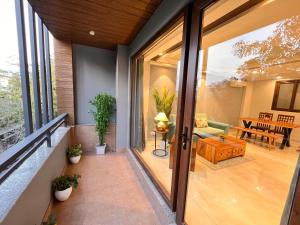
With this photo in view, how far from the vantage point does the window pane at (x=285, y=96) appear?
7.17ft

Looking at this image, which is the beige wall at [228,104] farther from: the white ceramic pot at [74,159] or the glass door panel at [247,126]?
the white ceramic pot at [74,159]

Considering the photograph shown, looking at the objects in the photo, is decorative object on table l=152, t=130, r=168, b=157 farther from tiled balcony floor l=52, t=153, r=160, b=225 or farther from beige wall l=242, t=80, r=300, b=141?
beige wall l=242, t=80, r=300, b=141

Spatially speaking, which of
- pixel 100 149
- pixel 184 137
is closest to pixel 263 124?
pixel 184 137

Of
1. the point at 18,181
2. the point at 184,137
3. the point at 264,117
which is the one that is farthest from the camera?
the point at 264,117

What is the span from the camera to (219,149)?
2994mm

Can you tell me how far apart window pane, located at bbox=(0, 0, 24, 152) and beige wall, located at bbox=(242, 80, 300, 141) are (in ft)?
11.9

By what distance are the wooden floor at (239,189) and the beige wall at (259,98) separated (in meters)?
0.95

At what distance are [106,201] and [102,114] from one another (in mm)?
1858

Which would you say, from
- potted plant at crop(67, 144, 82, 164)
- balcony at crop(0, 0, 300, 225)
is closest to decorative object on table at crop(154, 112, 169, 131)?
balcony at crop(0, 0, 300, 225)

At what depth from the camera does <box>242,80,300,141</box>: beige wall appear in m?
2.87

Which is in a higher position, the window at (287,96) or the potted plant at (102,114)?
the window at (287,96)

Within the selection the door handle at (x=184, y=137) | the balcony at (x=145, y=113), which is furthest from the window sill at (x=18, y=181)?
the door handle at (x=184, y=137)

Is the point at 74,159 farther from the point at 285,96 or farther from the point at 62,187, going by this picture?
the point at 285,96

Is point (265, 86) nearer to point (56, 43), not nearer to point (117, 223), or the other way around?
point (117, 223)
